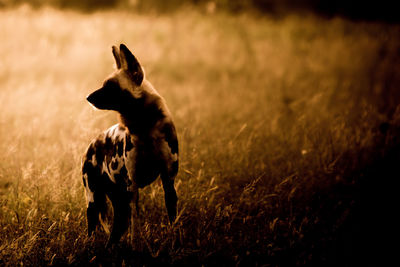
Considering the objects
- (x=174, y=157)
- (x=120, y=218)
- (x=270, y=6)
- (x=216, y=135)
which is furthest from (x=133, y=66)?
(x=270, y=6)

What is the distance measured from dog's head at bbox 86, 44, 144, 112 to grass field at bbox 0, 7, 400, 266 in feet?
2.83

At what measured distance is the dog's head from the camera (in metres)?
1.75

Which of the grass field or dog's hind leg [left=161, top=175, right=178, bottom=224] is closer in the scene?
Result: dog's hind leg [left=161, top=175, right=178, bottom=224]

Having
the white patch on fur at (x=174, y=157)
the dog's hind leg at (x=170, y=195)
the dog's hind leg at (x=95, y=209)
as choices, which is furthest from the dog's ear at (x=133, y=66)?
the dog's hind leg at (x=95, y=209)

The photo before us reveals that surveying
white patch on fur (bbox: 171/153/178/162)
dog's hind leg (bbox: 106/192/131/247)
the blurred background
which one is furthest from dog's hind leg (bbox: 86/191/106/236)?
the blurred background

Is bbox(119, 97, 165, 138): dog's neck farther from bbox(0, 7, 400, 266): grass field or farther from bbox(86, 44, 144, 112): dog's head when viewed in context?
bbox(0, 7, 400, 266): grass field

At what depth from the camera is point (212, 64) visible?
7078mm

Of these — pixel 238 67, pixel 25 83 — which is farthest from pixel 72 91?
pixel 238 67

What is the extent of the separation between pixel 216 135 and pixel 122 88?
2277 mm

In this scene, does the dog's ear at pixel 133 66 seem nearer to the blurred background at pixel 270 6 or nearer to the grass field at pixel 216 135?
the grass field at pixel 216 135

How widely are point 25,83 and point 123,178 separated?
4043 mm

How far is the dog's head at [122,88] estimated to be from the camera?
1747 millimetres

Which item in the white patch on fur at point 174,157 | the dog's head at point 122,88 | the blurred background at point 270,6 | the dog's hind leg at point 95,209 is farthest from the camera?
the blurred background at point 270,6

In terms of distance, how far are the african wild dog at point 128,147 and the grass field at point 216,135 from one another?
271 mm
